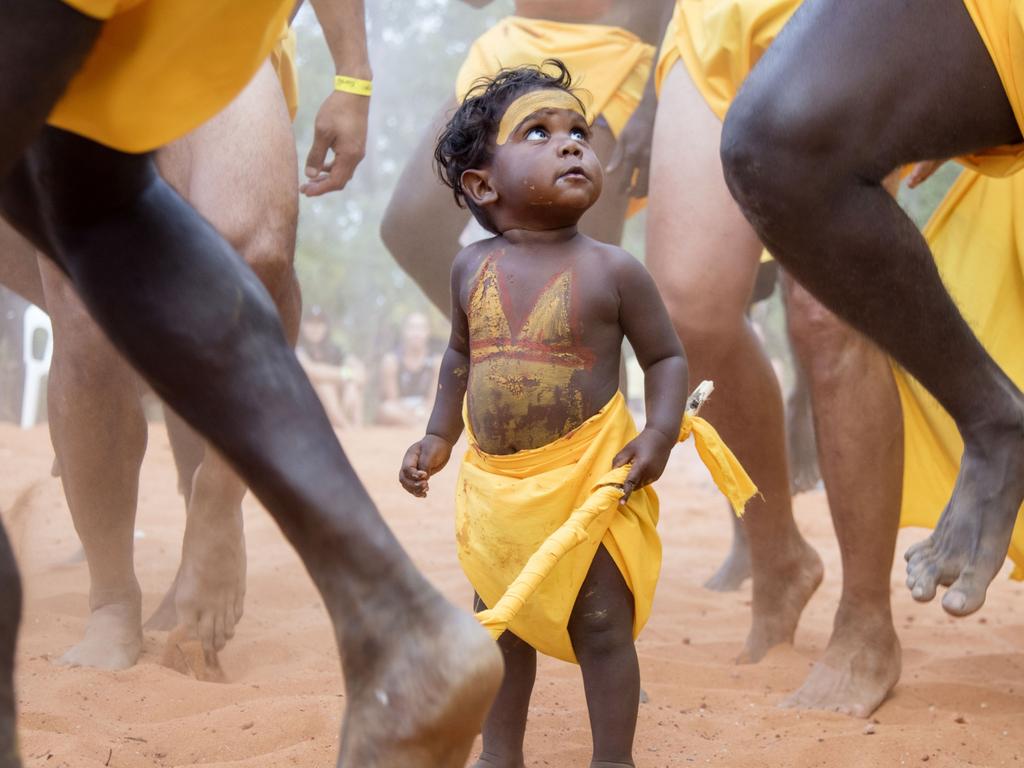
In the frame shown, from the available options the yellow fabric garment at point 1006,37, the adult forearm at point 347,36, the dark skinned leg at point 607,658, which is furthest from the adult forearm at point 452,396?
the adult forearm at point 347,36

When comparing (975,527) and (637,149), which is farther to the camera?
(637,149)

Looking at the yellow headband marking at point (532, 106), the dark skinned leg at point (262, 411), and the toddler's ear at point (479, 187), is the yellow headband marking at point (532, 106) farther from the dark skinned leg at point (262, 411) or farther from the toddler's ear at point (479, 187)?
the dark skinned leg at point (262, 411)

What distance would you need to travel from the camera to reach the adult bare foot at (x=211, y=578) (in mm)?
2779

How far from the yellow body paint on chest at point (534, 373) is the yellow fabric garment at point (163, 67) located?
2.52 ft

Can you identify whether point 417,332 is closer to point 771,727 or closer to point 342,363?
point 342,363

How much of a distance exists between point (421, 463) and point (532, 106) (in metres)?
0.65

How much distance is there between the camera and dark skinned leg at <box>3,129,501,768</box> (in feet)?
4.59

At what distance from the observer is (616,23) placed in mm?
3775

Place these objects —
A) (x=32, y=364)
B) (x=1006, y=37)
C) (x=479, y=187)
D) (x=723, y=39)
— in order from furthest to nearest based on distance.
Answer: (x=32, y=364), (x=723, y=39), (x=479, y=187), (x=1006, y=37)

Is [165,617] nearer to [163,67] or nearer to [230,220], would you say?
[230,220]

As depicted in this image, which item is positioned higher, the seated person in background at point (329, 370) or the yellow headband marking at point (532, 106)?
the yellow headband marking at point (532, 106)

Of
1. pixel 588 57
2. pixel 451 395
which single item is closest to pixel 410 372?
pixel 588 57

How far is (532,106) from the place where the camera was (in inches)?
88.0

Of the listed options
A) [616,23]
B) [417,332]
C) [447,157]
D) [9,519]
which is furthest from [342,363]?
[447,157]
